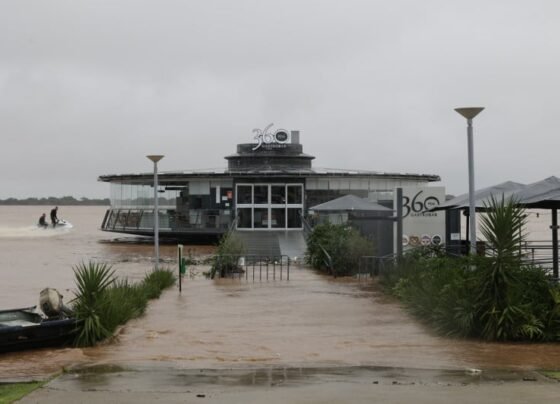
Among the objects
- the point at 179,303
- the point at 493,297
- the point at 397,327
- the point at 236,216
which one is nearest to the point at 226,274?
the point at 179,303

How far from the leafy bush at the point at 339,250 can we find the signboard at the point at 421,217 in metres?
1.57

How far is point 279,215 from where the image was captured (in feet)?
173

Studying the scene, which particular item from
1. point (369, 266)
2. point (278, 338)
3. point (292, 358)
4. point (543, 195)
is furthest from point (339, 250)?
point (292, 358)

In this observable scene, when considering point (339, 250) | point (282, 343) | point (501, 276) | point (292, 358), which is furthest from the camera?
point (339, 250)

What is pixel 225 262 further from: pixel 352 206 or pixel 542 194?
pixel 542 194

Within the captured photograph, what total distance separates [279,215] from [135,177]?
10840 mm

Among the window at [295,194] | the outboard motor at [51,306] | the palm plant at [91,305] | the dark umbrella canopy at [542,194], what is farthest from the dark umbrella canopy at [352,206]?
the window at [295,194]

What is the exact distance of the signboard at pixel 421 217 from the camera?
28.4 metres

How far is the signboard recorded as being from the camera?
28359 mm

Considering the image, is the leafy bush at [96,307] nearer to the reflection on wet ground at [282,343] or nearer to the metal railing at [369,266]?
the reflection on wet ground at [282,343]

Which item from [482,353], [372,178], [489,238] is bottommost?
[482,353]

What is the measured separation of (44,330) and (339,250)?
15457 millimetres

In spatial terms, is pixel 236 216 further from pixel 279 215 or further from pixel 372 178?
pixel 372 178

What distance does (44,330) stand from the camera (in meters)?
13.1
